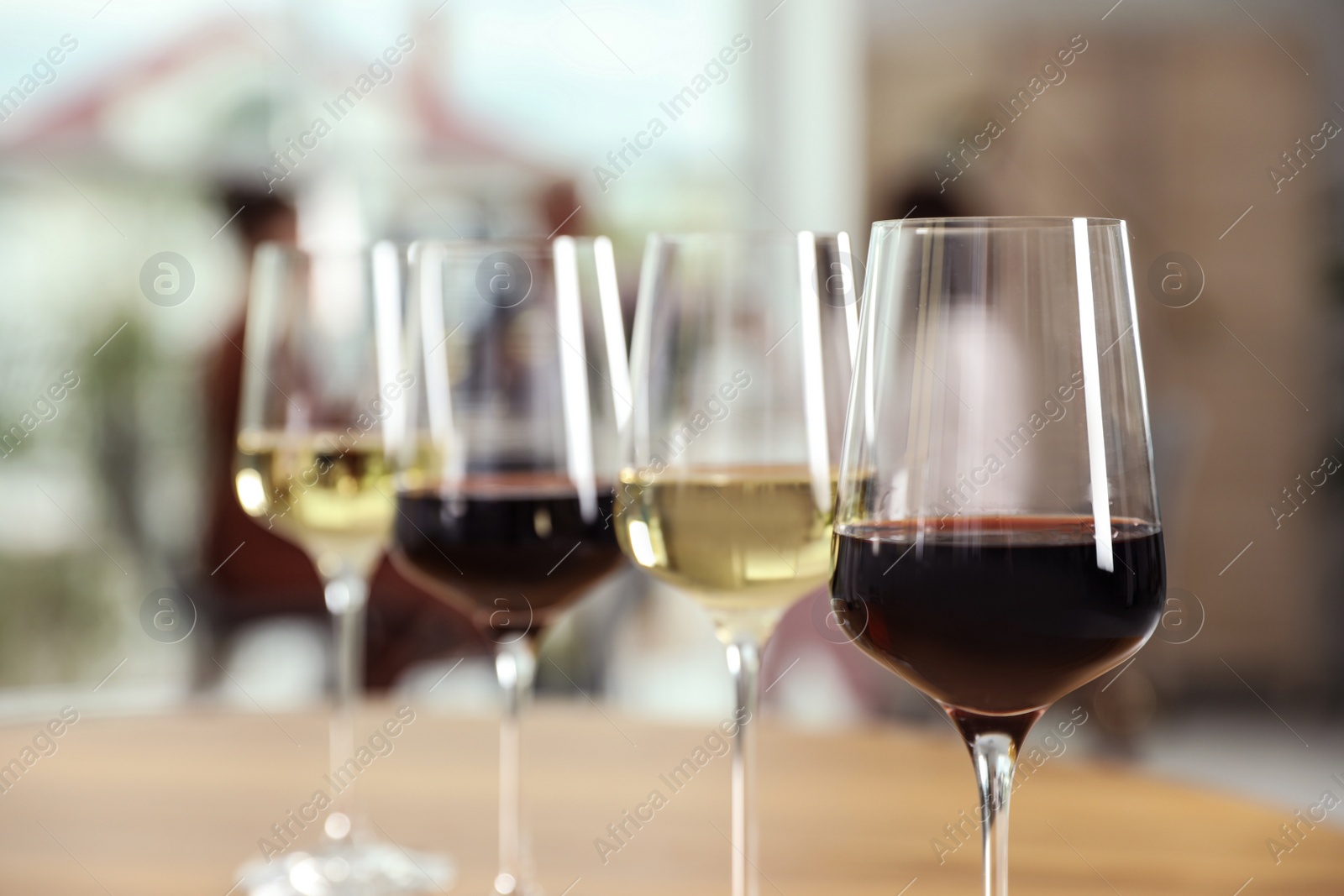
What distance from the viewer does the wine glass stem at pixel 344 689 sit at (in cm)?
102

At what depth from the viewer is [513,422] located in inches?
34.6

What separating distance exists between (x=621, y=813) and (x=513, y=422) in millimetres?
311

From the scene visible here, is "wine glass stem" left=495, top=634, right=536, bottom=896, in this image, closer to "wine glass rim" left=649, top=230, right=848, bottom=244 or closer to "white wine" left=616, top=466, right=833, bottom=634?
"white wine" left=616, top=466, right=833, bottom=634

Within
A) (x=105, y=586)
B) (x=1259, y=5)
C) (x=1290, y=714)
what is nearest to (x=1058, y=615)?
(x=105, y=586)

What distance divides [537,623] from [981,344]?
0.42 m

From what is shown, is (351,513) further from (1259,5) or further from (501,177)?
(1259,5)

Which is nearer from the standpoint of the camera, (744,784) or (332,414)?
(744,784)

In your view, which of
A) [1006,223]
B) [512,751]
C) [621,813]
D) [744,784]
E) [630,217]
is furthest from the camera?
[630,217]

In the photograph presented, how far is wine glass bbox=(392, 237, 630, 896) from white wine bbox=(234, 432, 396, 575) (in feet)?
0.54

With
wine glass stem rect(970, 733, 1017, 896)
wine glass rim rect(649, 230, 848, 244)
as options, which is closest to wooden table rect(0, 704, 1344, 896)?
wine glass stem rect(970, 733, 1017, 896)

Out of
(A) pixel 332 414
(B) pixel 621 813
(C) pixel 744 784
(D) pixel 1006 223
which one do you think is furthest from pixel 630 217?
(D) pixel 1006 223

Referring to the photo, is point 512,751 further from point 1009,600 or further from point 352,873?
point 1009,600

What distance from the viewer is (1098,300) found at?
580 millimetres

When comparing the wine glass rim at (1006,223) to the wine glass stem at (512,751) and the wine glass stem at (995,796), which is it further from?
the wine glass stem at (512,751)
